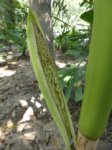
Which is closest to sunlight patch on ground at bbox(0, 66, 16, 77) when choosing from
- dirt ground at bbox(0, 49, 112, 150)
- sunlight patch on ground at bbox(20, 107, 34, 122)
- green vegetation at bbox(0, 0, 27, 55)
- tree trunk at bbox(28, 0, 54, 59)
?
dirt ground at bbox(0, 49, 112, 150)

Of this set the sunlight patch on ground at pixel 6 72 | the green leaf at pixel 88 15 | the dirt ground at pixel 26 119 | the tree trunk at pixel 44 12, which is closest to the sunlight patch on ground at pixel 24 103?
the dirt ground at pixel 26 119

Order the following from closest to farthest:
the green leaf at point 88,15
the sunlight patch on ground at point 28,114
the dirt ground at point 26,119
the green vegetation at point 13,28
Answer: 1. the green leaf at point 88,15
2. the dirt ground at point 26,119
3. the sunlight patch on ground at point 28,114
4. the green vegetation at point 13,28

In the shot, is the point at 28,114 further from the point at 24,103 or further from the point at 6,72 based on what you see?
the point at 6,72

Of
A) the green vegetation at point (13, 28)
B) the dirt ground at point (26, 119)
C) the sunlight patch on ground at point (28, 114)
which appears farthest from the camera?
the green vegetation at point (13, 28)

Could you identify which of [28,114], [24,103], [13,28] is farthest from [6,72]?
[28,114]

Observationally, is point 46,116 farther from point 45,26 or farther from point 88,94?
point 88,94

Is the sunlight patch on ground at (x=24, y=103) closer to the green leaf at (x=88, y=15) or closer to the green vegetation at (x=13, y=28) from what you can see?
the green vegetation at (x=13, y=28)

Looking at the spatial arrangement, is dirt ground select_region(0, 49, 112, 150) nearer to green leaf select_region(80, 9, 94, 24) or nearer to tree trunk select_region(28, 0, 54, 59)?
tree trunk select_region(28, 0, 54, 59)

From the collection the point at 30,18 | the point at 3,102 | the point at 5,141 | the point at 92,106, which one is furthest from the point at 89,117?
the point at 3,102
